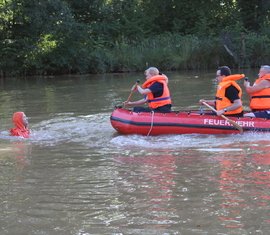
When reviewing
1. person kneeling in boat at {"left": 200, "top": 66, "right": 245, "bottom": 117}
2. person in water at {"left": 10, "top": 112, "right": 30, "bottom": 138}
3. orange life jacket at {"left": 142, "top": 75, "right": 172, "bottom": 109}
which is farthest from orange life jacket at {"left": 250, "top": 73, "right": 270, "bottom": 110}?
person in water at {"left": 10, "top": 112, "right": 30, "bottom": 138}

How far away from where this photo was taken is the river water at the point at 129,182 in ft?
14.6

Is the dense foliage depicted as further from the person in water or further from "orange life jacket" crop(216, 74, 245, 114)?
"orange life jacket" crop(216, 74, 245, 114)

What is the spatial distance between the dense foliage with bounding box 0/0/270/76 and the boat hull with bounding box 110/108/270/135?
14.5 m

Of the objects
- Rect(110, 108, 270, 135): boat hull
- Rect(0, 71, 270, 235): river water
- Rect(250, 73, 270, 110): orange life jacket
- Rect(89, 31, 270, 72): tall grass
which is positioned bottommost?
Rect(0, 71, 270, 235): river water

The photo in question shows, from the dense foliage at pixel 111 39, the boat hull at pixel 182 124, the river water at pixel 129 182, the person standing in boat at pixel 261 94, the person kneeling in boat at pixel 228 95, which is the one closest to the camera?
the river water at pixel 129 182

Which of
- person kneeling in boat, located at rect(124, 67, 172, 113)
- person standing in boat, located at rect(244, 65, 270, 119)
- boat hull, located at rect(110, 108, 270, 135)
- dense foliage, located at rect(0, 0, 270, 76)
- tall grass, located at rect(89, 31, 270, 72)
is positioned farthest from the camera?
tall grass, located at rect(89, 31, 270, 72)

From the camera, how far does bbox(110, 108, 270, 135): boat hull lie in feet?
27.8

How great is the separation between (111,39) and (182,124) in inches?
771

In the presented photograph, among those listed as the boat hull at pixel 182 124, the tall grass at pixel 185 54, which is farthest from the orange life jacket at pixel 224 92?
the tall grass at pixel 185 54

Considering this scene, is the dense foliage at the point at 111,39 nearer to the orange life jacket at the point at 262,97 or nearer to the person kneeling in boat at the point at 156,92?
the person kneeling in boat at the point at 156,92

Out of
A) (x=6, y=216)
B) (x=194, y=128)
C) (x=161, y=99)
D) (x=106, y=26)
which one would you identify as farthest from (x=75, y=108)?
(x=106, y=26)

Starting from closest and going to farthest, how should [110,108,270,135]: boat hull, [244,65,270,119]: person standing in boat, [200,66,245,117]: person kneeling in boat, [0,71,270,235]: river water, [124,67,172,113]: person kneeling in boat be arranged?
[0,71,270,235]: river water
[110,108,270,135]: boat hull
[200,66,245,117]: person kneeling in boat
[244,65,270,119]: person standing in boat
[124,67,172,113]: person kneeling in boat

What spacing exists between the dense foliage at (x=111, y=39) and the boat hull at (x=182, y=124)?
14.5 m

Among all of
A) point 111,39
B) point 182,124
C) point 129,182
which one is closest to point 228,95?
point 182,124
